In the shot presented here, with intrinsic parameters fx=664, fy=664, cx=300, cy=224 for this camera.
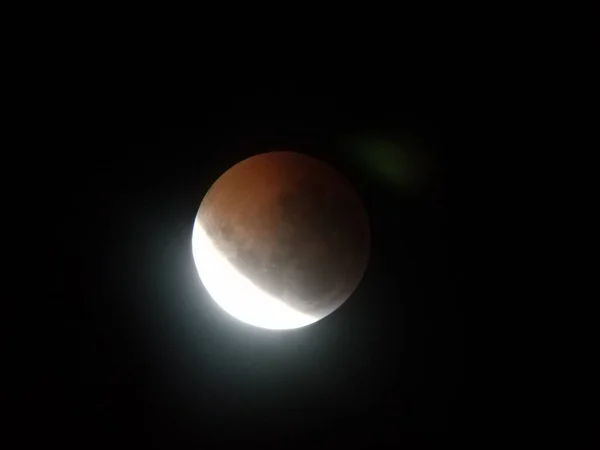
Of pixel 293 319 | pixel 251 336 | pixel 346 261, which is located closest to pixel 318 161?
pixel 346 261

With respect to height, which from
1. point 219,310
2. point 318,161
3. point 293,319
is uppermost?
point 318,161

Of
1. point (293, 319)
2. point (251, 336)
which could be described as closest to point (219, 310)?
point (251, 336)

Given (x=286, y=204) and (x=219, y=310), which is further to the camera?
(x=219, y=310)

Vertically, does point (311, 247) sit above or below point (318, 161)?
below

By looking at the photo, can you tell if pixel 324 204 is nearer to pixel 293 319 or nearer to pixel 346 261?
pixel 346 261

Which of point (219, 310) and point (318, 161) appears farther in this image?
point (219, 310)

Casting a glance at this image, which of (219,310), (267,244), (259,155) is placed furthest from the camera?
(219,310)

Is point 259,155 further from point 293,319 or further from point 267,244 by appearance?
point 293,319

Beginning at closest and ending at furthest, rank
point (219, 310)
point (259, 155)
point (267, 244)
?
→ point (267, 244) → point (259, 155) → point (219, 310)

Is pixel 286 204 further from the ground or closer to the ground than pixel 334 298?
further from the ground
